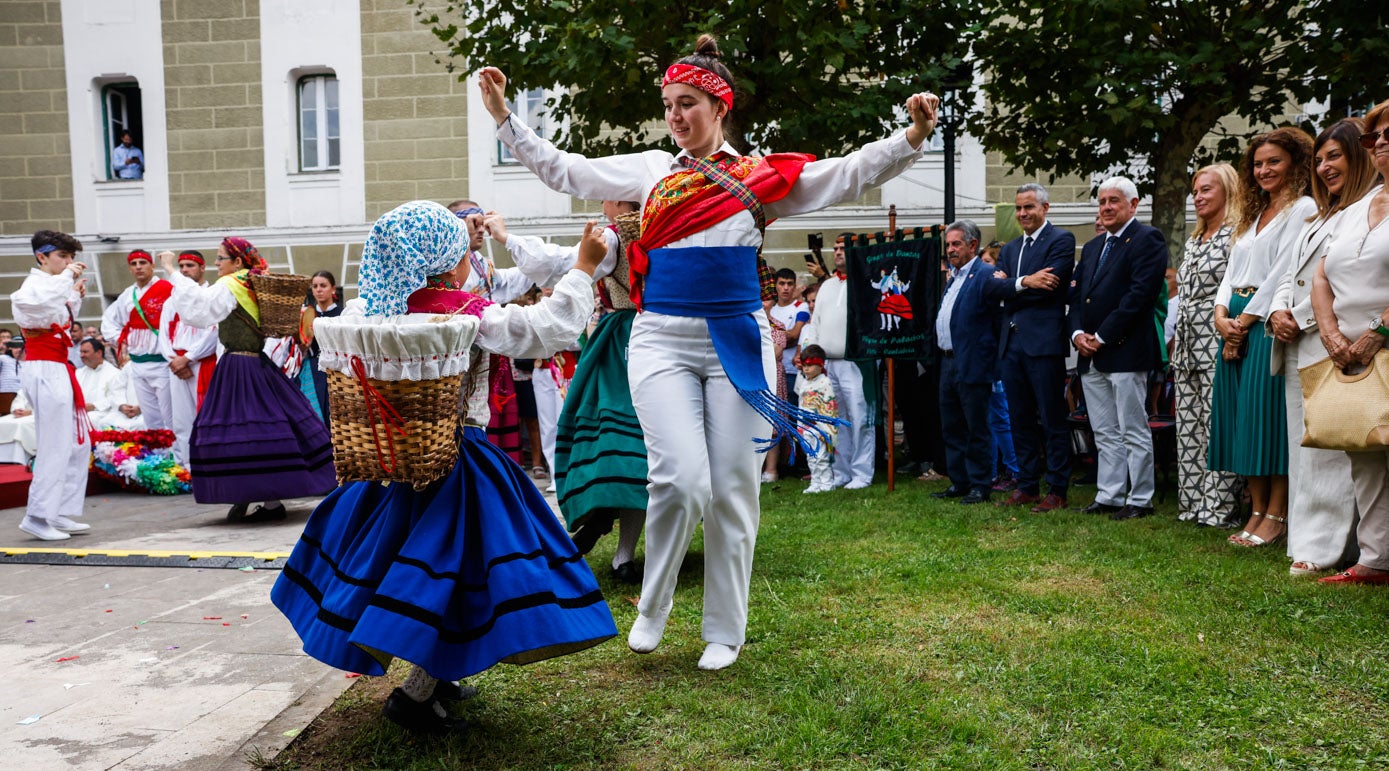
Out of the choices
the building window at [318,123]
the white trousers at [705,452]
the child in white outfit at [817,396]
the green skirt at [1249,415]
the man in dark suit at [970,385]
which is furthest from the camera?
the building window at [318,123]

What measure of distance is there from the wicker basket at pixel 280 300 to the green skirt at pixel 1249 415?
6.18 meters

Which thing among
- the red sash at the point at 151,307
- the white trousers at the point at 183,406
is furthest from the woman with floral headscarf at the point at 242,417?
the red sash at the point at 151,307

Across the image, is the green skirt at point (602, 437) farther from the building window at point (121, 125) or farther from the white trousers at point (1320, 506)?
the building window at point (121, 125)

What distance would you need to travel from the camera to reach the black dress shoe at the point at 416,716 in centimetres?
350

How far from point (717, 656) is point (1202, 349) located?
429 cm

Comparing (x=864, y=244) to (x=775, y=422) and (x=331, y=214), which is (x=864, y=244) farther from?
(x=331, y=214)

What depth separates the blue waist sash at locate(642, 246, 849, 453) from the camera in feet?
13.7

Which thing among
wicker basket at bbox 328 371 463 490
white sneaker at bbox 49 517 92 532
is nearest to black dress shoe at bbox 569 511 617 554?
wicker basket at bbox 328 371 463 490

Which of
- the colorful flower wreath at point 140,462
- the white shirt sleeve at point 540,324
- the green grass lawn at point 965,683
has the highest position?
the white shirt sleeve at point 540,324

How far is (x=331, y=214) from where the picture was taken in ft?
60.6

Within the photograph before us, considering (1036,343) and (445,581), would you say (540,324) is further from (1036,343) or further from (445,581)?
(1036,343)

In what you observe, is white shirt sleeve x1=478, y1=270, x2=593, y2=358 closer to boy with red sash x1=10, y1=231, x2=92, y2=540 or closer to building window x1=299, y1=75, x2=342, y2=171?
boy with red sash x1=10, y1=231, x2=92, y2=540

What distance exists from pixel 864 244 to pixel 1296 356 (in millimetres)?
4193

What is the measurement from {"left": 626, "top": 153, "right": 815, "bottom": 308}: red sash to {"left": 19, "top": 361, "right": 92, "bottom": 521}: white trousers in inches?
218
